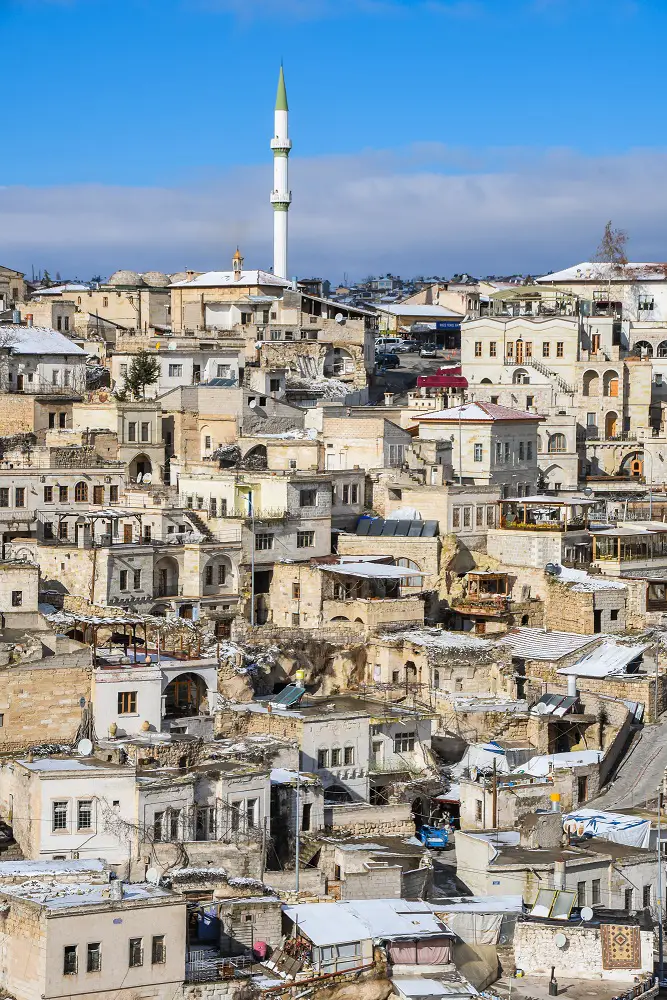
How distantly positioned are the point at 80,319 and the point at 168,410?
1869 centimetres

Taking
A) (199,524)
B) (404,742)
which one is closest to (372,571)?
(199,524)

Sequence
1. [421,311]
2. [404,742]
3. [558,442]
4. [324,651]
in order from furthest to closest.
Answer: [421,311], [558,442], [324,651], [404,742]

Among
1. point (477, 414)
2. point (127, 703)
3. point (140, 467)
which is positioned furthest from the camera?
point (477, 414)

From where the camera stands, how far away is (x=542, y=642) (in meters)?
53.5

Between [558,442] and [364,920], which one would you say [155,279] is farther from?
[364,920]

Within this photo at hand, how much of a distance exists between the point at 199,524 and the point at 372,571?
541 cm

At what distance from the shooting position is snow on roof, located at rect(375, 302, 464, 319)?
335ft

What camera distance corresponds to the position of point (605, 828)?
4122 cm

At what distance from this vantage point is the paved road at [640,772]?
45.4 m

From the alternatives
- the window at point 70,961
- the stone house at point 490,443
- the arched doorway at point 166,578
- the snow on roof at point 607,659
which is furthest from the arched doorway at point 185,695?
the stone house at point 490,443

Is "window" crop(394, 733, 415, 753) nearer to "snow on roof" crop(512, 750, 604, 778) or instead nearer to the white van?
"snow on roof" crop(512, 750, 604, 778)

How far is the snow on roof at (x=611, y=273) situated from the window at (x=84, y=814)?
5574 centimetres

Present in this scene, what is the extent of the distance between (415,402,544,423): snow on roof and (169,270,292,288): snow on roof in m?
20.1

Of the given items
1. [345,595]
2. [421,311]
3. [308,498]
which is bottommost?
[345,595]
